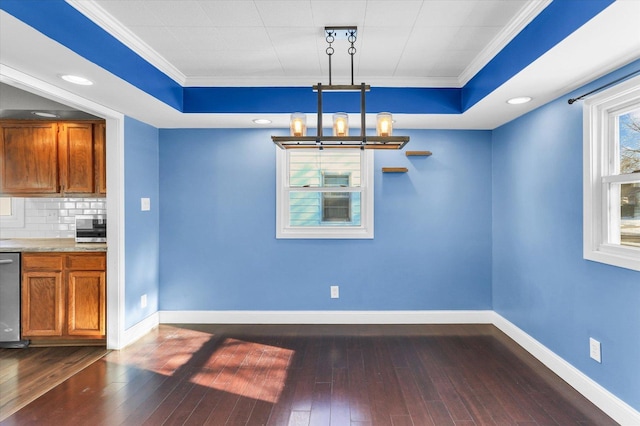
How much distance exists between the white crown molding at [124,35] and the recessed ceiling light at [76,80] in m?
0.38

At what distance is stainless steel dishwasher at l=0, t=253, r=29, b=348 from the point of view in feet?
11.1

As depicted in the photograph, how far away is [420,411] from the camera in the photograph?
2.42 metres

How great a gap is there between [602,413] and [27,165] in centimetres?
520

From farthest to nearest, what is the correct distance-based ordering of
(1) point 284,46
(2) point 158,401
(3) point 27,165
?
(3) point 27,165 < (1) point 284,46 < (2) point 158,401

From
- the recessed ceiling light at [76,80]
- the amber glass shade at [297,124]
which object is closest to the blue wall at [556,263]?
the amber glass shade at [297,124]

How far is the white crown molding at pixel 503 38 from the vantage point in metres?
2.17

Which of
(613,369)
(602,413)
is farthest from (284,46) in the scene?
(602,413)

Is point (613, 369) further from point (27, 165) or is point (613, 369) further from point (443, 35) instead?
point (27, 165)

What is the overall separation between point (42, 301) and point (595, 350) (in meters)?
4.56

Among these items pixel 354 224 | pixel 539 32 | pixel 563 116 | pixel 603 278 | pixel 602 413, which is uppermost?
pixel 539 32

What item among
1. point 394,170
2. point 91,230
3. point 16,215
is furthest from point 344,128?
point 16,215

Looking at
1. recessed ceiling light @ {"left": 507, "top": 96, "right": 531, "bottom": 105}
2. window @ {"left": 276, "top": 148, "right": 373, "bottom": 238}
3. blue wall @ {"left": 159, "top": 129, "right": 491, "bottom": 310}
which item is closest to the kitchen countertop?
blue wall @ {"left": 159, "top": 129, "right": 491, "bottom": 310}

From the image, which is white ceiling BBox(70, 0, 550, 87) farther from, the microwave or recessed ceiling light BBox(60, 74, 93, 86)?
the microwave

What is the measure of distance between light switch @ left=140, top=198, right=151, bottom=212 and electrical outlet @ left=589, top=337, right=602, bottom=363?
13.3ft
